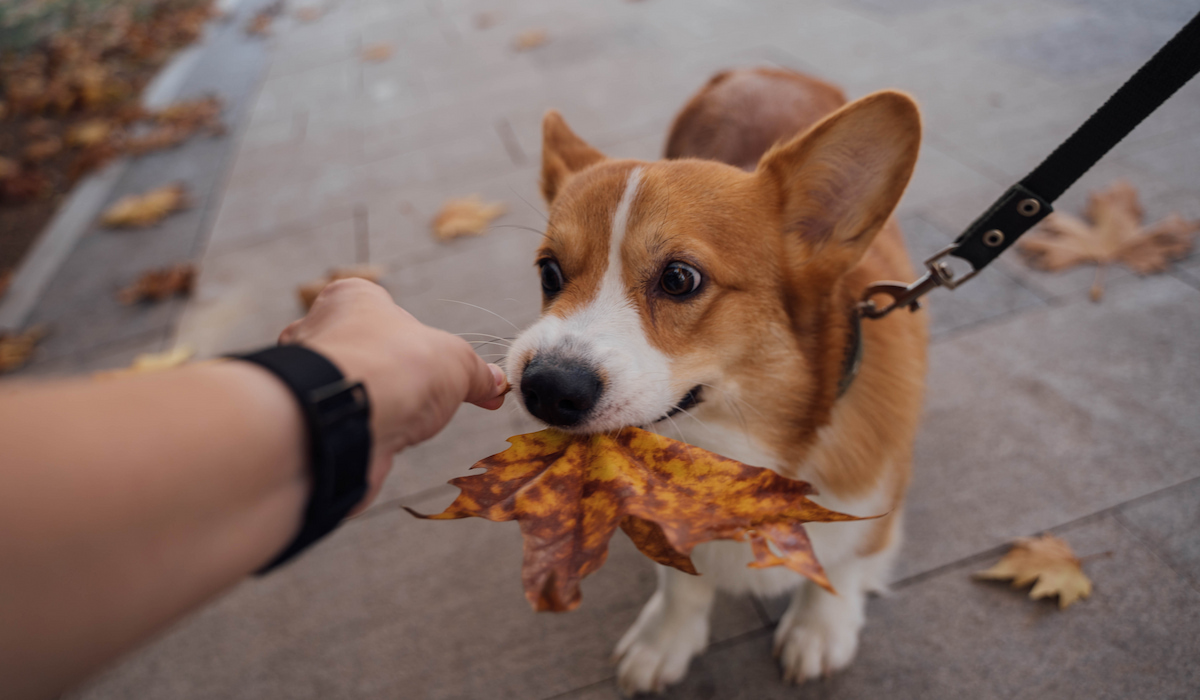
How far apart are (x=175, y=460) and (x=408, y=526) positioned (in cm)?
185

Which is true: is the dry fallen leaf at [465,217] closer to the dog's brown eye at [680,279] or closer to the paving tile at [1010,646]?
the dog's brown eye at [680,279]

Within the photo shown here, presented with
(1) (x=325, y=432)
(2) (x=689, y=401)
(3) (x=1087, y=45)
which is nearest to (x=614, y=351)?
(2) (x=689, y=401)

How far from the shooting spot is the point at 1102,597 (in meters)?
1.74

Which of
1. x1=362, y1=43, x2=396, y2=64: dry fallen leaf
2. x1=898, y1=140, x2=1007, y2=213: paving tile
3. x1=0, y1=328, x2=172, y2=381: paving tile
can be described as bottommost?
x1=0, y1=328, x2=172, y2=381: paving tile

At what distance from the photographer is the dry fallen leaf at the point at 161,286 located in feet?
12.4

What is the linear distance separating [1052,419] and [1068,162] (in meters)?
1.30

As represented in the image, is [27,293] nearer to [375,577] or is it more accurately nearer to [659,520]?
[375,577]

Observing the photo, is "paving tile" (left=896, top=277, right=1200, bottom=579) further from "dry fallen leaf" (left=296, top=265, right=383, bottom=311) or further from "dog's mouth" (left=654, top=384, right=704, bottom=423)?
"dry fallen leaf" (left=296, top=265, right=383, bottom=311)

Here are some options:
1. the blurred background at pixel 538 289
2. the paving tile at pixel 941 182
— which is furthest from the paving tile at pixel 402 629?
the paving tile at pixel 941 182

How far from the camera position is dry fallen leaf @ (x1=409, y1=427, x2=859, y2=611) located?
0.86 m

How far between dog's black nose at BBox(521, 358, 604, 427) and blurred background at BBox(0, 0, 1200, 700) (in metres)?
0.12

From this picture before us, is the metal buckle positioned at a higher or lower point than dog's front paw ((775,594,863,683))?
higher

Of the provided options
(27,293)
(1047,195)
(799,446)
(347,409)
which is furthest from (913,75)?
(27,293)

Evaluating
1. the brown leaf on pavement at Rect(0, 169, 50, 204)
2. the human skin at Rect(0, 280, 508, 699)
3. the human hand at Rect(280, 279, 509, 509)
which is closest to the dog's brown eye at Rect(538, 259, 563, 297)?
the human hand at Rect(280, 279, 509, 509)
